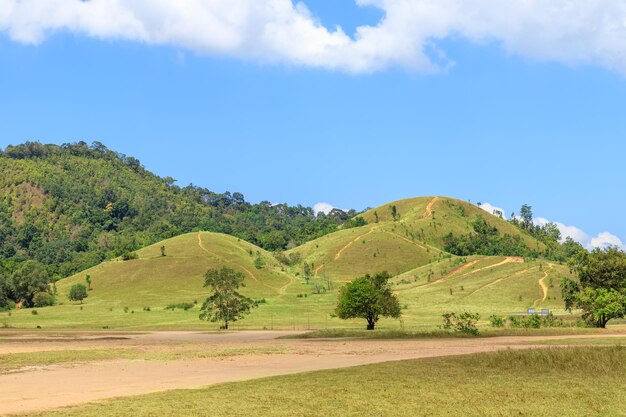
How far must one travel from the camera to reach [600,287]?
86125 millimetres

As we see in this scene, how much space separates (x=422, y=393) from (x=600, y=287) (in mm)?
62477

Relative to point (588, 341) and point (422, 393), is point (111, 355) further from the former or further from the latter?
point (588, 341)

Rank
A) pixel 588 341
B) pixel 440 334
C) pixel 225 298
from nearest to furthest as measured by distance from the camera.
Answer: pixel 588 341 → pixel 440 334 → pixel 225 298

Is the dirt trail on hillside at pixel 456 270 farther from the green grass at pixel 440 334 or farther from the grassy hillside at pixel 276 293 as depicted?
the green grass at pixel 440 334

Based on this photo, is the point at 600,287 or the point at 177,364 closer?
the point at 177,364

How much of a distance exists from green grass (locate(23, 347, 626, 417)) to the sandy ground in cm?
308

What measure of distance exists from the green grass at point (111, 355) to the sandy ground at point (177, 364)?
1.55 m

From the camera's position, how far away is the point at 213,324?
101m

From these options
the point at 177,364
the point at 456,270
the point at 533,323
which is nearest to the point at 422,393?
the point at 177,364

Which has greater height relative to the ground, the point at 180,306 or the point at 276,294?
the point at 276,294

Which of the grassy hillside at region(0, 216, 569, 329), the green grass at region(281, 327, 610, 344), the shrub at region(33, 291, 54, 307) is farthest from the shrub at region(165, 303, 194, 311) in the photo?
the green grass at region(281, 327, 610, 344)

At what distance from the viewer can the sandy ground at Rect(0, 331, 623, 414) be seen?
33.0 meters

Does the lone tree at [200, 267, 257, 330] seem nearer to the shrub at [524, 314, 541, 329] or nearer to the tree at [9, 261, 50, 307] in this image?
the shrub at [524, 314, 541, 329]

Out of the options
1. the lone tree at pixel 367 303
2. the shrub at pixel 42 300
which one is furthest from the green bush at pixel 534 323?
the shrub at pixel 42 300
